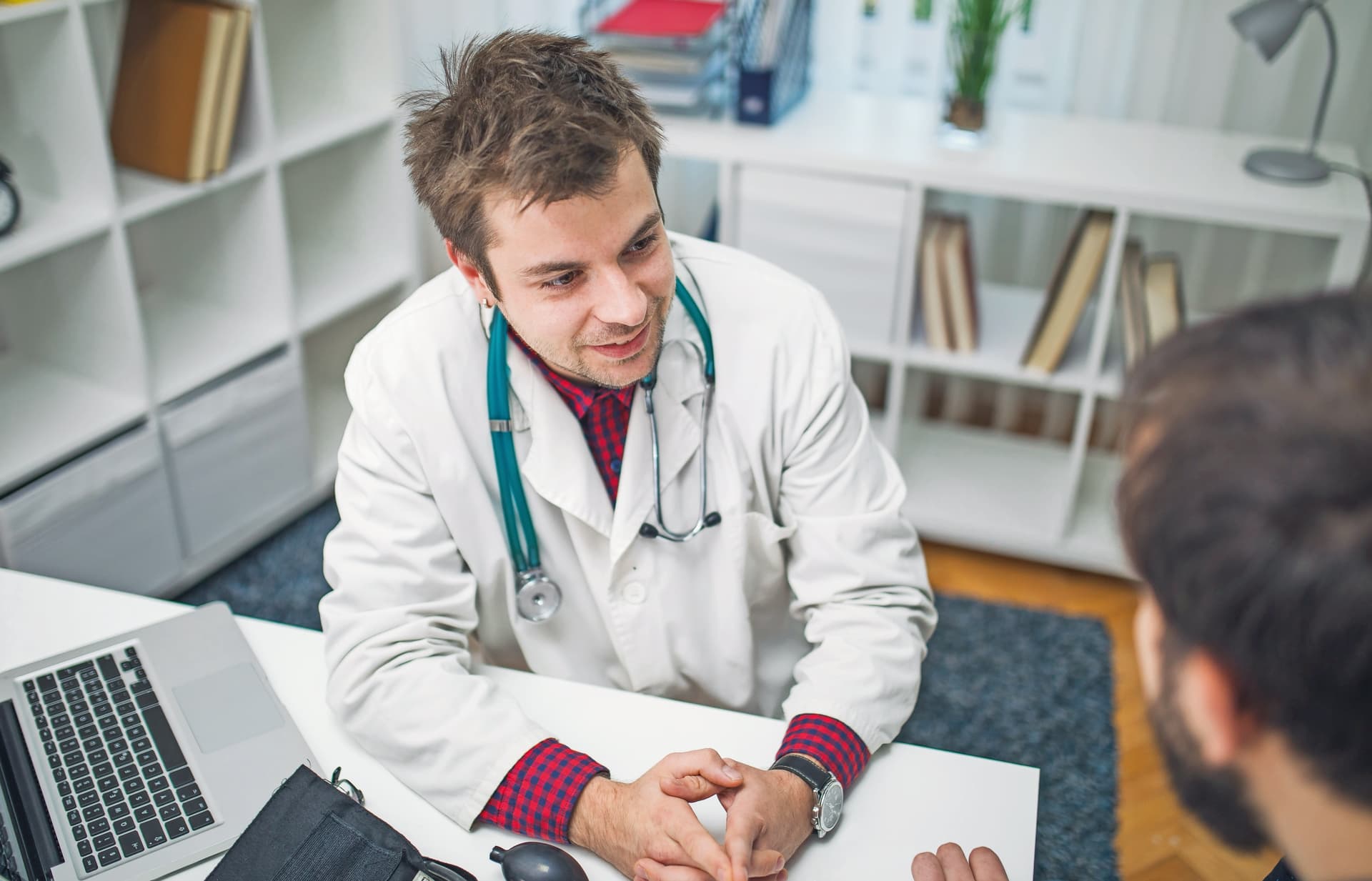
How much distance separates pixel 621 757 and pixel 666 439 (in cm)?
37

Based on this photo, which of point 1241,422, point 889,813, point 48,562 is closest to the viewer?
point 1241,422

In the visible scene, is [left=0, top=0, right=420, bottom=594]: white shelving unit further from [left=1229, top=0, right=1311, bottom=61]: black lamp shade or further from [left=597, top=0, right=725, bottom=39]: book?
[left=1229, top=0, right=1311, bottom=61]: black lamp shade

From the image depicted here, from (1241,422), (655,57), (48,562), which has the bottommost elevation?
(48,562)

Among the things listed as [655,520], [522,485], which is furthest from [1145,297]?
[522,485]

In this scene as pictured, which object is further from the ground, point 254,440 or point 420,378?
point 420,378

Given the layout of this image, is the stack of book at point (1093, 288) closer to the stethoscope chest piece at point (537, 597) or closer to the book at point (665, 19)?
the book at point (665, 19)

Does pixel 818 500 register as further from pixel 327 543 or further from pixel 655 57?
pixel 655 57

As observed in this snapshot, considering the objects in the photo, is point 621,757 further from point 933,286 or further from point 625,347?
point 933,286

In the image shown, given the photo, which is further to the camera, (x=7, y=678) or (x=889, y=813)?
(x=7, y=678)

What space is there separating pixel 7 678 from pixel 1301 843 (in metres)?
1.16

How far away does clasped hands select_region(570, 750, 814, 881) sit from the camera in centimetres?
99

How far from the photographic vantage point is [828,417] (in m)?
1.35

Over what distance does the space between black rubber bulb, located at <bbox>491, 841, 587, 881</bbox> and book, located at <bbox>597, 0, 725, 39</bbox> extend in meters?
1.72

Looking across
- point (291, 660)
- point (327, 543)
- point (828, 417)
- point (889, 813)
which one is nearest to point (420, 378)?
point (327, 543)
